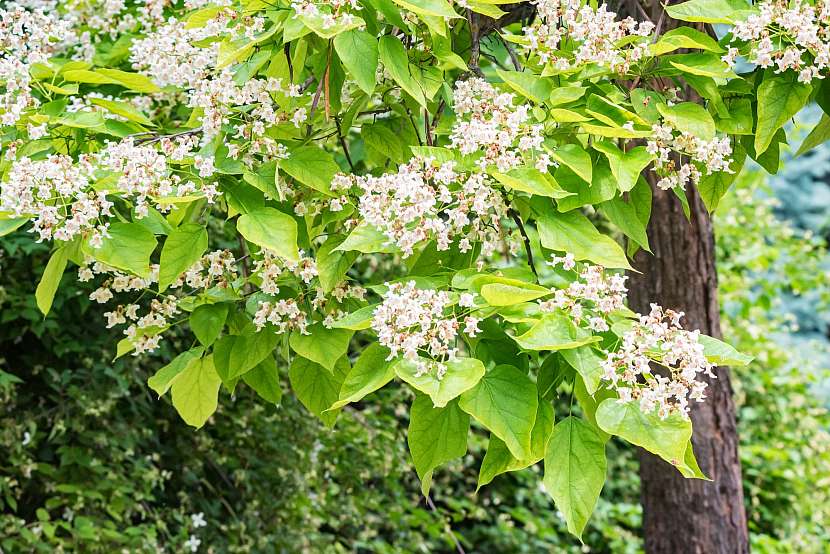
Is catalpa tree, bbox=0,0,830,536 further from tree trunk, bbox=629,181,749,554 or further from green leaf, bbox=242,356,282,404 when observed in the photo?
tree trunk, bbox=629,181,749,554

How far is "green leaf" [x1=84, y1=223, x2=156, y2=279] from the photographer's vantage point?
3.79 ft

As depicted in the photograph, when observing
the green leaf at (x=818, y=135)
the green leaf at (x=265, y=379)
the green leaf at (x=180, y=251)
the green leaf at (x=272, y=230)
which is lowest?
the green leaf at (x=265, y=379)

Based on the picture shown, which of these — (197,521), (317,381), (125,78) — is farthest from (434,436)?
(197,521)

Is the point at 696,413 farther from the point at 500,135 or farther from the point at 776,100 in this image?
the point at 500,135

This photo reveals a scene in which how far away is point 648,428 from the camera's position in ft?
3.21

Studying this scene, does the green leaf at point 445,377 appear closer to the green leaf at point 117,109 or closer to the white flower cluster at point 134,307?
the white flower cluster at point 134,307

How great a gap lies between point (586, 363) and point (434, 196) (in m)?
0.27

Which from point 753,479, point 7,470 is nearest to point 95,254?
point 7,470

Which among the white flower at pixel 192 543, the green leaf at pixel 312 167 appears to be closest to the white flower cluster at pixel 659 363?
the green leaf at pixel 312 167

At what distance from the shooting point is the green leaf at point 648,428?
0.96m

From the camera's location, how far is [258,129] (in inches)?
49.1

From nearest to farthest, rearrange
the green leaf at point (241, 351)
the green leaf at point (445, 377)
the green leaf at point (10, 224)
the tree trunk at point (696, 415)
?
1. the green leaf at point (445, 377)
2. the green leaf at point (10, 224)
3. the green leaf at point (241, 351)
4. the tree trunk at point (696, 415)

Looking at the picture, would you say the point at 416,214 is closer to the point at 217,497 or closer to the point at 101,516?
the point at 101,516

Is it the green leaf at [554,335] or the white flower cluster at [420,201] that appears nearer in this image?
the green leaf at [554,335]
